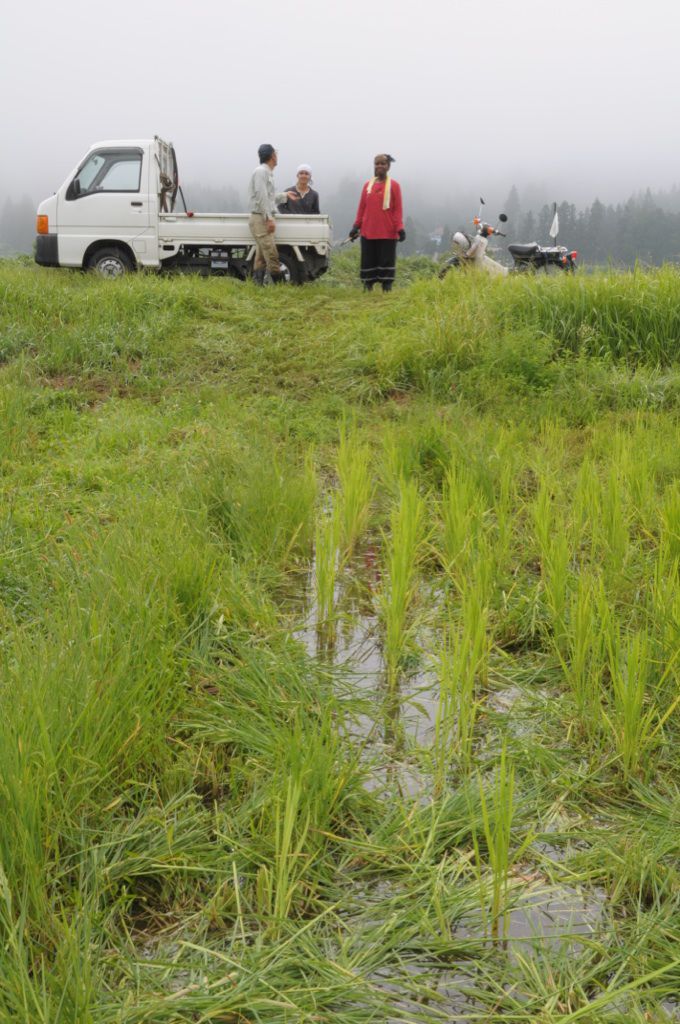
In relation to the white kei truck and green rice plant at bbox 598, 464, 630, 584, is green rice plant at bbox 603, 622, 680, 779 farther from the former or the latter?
the white kei truck

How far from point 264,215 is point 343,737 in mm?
9904

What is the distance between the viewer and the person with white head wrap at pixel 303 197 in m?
12.3

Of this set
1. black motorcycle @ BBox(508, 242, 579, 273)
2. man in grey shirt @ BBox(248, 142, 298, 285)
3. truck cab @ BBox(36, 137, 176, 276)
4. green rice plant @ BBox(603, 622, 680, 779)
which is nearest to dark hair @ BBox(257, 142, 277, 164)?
man in grey shirt @ BBox(248, 142, 298, 285)

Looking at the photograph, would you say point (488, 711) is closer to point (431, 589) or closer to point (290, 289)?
point (431, 589)

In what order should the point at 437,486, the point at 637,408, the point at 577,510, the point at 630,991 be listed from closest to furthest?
1. the point at 630,991
2. the point at 577,510
3. the point at 437,486
4. the point at 637,408

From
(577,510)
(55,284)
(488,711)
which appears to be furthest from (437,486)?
(55,284)

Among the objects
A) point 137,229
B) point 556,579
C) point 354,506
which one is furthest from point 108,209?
point 556,579

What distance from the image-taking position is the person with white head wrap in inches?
486

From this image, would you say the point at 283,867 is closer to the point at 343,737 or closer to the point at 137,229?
the point at 343,737

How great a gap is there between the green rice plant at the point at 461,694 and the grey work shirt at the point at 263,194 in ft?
30.6

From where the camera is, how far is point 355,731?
2.54 meters

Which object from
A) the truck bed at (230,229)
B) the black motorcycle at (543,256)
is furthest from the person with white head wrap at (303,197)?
the black motorcycle at (543,256)

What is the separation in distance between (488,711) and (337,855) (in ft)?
2.40

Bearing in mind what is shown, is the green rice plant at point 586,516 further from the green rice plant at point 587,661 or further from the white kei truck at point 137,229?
the white kei truck at point 137,229
